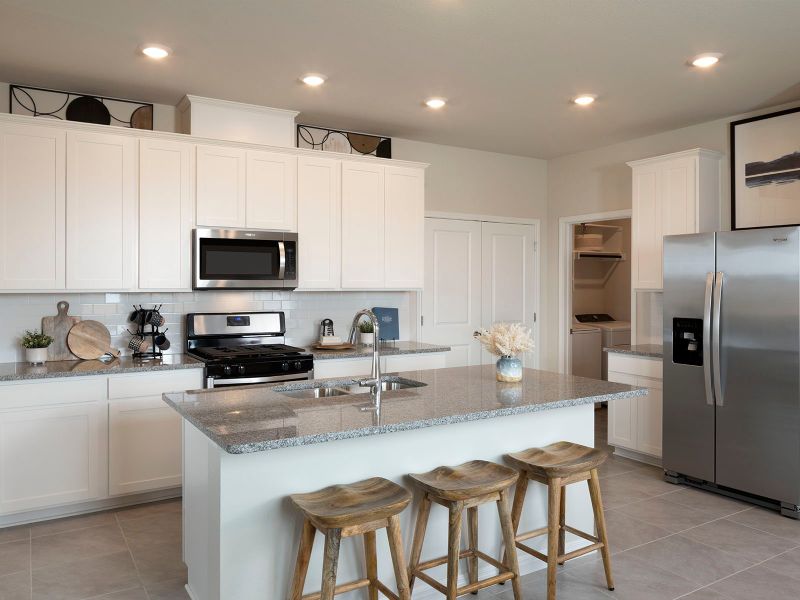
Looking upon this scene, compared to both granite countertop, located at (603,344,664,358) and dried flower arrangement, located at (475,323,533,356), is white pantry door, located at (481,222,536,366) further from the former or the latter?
dried flower arrangement, located at (475,323,533,356)

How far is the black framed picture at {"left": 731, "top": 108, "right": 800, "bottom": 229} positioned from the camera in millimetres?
4180

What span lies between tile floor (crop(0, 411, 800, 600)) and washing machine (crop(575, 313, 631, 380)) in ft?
9.83

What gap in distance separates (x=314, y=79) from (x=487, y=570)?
2918 millimetres

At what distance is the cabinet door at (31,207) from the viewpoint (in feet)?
11.6

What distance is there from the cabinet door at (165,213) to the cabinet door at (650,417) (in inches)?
131

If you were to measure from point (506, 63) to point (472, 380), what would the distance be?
1.83 m

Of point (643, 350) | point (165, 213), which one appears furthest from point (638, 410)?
point (165, 213)

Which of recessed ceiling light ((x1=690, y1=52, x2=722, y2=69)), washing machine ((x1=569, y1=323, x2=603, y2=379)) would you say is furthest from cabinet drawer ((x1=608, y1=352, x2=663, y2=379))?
recessed ceiling light ((x1=690, y1=52, x2=722, y2=69))

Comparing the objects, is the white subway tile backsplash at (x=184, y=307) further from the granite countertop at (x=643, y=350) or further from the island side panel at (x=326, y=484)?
the island side panel at (x=326, y=484)

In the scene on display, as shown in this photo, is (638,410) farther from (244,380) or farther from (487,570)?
(244,380)

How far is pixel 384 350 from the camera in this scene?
4.64m

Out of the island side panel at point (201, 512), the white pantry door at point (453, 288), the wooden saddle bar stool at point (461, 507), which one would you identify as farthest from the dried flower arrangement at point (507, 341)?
the white pantry door at point (453, 288)

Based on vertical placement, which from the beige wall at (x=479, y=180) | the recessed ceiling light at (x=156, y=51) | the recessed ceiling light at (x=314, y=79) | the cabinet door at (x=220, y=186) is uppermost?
the recessed ceiling light at (x=314, y=79)

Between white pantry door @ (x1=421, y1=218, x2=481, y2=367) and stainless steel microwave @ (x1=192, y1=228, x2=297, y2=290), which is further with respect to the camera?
white pantry door @ (x1=421, y1=218, x2=481, y2=367)
